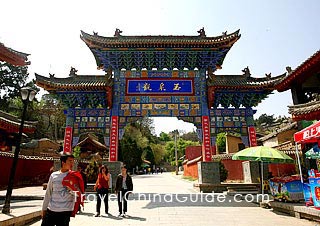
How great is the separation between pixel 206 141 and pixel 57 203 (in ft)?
36.1

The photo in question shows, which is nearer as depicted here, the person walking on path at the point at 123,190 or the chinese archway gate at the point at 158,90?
the person walking on path at the point at 123,190

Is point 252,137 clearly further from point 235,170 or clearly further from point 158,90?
point 235,170

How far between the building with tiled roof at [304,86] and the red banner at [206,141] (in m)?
4.17

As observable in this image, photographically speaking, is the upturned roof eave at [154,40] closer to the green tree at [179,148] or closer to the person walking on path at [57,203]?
the person walking on path at [57,203]

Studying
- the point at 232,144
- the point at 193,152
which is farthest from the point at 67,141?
the point at 193,152

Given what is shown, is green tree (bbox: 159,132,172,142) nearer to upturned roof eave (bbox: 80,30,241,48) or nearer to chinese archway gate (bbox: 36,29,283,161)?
chinese archway gate (bbox: 36,29,283,161)

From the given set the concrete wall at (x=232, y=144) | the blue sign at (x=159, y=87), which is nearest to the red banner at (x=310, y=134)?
the blue sign at (x=159, y=87)

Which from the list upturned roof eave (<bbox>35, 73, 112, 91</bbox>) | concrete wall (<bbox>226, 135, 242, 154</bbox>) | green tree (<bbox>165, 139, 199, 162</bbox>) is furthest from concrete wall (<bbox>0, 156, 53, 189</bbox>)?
green tree (<bbox>165, 139, 199, 162</bbox>)

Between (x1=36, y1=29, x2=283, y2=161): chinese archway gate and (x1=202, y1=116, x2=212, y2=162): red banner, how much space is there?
56 millimetres

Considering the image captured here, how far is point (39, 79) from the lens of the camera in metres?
13.9

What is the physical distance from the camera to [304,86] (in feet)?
34.8

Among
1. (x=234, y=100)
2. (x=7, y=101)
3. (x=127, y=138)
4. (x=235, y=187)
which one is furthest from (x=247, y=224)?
(x=7, y=101)

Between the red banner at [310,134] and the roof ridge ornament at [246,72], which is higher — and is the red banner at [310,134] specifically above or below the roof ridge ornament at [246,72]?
below

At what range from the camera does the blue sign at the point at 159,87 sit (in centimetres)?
1404
